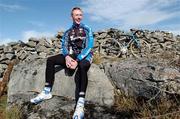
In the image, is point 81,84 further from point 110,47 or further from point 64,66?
point 110,47

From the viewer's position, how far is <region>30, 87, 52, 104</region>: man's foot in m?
8.03

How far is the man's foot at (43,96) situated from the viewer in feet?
26.3

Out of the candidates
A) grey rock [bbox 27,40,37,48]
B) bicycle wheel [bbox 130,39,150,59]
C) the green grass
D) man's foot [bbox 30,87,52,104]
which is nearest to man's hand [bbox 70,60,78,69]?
man's foot [bbox 30,87,52,104]

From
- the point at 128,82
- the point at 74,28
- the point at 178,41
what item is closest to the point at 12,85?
the point at 74,28

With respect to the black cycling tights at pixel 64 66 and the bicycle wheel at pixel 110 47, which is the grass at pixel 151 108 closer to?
the black cycling tights at pixel 64 66

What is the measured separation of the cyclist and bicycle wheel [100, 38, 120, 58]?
781cm

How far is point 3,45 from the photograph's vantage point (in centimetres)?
1717

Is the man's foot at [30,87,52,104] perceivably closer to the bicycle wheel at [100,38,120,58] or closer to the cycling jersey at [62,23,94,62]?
the cycling jersey at [62,23,94,62]

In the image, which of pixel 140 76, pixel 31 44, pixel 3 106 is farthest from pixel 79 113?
pixel 31 44

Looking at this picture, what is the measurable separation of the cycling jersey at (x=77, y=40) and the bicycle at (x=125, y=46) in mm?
7294

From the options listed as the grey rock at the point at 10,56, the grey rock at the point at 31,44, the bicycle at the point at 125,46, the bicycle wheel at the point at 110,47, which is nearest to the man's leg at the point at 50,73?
the bicycle at the point at 125,46

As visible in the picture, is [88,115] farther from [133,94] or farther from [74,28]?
[74,28]

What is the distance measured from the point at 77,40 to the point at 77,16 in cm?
55

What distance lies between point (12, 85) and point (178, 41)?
12320mm
